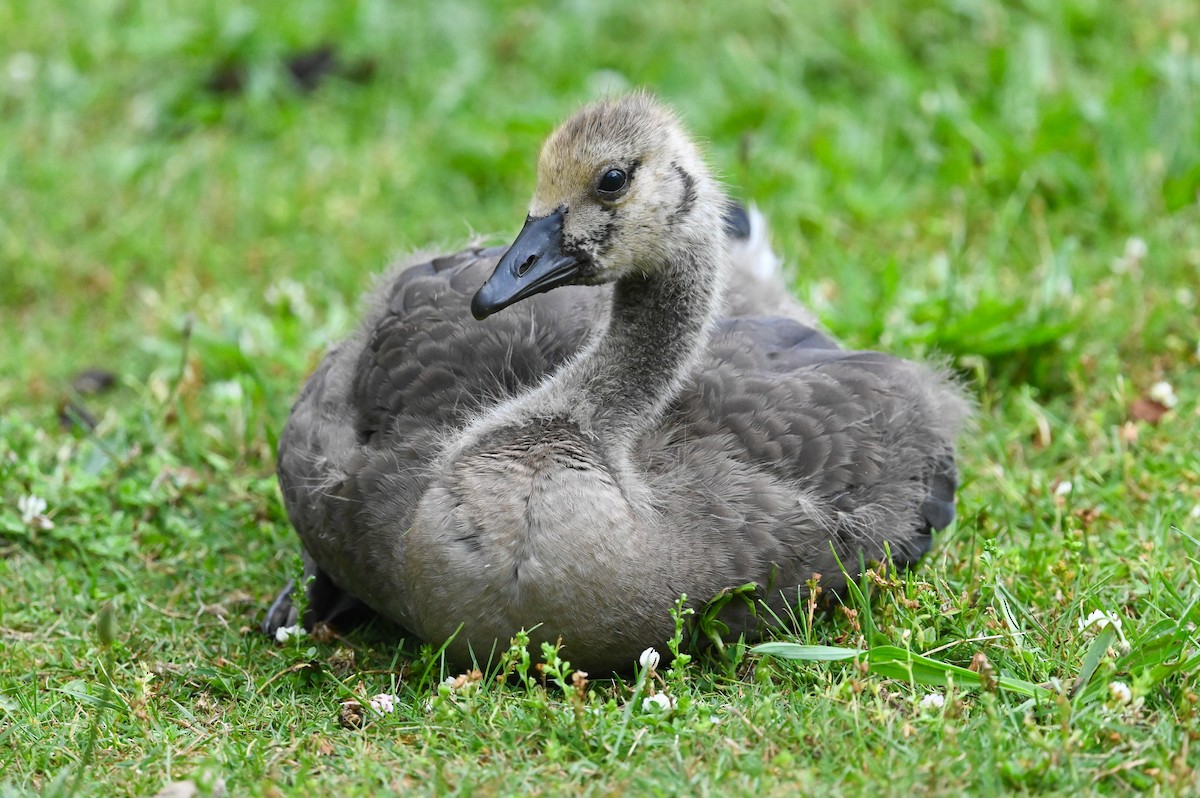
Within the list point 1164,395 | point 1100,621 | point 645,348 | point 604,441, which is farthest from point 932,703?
point 1164,395

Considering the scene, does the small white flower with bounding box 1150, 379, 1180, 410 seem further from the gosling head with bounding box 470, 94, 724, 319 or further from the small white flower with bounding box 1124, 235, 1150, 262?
the gosling head with bounding box 470, 94, 724, 319

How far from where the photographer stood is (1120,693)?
3.22 meters

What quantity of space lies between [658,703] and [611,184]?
1277mm

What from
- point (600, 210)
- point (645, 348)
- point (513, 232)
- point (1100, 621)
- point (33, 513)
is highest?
point (600, 210)

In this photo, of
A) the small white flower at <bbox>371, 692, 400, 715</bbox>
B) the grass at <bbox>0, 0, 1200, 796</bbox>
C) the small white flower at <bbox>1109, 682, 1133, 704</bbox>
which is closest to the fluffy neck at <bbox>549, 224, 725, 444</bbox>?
the grass at <bbox>0, 0, 1200, 796</bbox>

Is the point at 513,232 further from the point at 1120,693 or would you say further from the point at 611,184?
the point at 1120,693

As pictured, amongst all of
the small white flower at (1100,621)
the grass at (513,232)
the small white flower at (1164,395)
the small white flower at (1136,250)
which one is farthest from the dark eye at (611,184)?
the small white flower at (1136,250)

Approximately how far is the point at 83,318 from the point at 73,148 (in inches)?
55.1

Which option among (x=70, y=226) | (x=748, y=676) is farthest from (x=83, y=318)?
(x=748, y=676)

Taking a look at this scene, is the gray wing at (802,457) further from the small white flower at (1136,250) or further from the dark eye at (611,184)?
the small white flower at (1136,250)

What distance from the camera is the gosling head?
3662mm

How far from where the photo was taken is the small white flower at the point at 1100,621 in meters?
3.48

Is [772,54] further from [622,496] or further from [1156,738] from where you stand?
[1156,738]

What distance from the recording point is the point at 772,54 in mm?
7363
